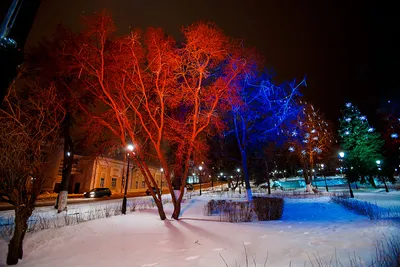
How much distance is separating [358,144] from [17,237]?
39220 mm

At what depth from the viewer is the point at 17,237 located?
16.9 ft

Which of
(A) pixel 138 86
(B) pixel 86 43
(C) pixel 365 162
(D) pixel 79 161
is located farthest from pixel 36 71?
(C) pixel 365 162

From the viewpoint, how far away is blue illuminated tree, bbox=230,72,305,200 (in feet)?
51.8

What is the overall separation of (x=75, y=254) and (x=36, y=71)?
14035 millimetres

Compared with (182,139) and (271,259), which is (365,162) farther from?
(271,259)

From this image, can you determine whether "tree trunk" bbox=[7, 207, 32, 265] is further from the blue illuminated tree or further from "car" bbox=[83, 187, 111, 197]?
"car" bbox=[83, 187, 111, 197]

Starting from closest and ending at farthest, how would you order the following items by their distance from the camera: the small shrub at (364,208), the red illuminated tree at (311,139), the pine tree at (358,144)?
the small shrub at (364,208) < the red illuminated tree at (311,139) < the pine tree at (358,144)

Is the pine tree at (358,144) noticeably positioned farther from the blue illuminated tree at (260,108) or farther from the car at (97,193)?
the car at (97,193)

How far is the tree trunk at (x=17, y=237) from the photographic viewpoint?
5.05m

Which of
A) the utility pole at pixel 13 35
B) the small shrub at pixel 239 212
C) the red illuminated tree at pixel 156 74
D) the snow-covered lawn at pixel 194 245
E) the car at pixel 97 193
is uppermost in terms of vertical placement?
the red illuminated tree at pixel 156 74

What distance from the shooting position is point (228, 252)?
17.6 feet

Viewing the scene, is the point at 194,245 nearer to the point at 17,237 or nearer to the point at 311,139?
the point at 17,237

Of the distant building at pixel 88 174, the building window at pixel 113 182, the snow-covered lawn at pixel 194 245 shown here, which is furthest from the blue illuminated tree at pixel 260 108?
the building window at pixel 113 182

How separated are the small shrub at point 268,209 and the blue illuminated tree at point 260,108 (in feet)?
20.6
